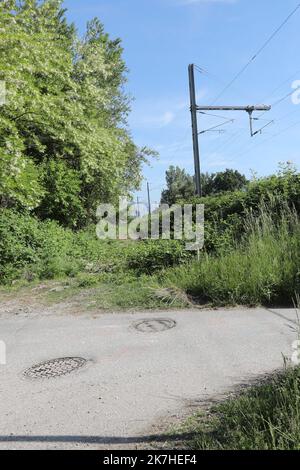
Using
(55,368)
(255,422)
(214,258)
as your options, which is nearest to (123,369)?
(55,368)

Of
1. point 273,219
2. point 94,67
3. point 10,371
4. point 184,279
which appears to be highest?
point 94,67

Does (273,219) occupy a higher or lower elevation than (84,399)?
higher

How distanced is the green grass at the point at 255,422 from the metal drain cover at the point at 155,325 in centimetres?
266

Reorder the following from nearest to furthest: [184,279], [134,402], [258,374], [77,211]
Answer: [134,402] → [258,374] → [184,279] → [77,211]

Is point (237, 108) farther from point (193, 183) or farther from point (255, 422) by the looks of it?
point (193, 183)

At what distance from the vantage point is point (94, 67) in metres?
21.7

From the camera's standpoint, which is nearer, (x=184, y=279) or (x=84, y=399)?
(x=84, y=399)

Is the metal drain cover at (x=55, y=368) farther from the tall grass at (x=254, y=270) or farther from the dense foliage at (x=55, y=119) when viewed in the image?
the dense foliage at (x=55, y=119)

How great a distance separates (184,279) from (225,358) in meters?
3.52

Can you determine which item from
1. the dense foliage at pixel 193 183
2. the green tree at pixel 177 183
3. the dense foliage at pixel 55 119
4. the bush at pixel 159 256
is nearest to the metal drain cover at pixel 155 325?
the bush at pixel 159 256

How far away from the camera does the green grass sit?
2.81 meters

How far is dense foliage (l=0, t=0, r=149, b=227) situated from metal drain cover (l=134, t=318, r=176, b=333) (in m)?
7.18

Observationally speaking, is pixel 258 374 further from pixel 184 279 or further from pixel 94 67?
pixel 94 67

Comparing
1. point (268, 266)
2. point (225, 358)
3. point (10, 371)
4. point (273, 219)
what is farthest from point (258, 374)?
point (273, 219)
